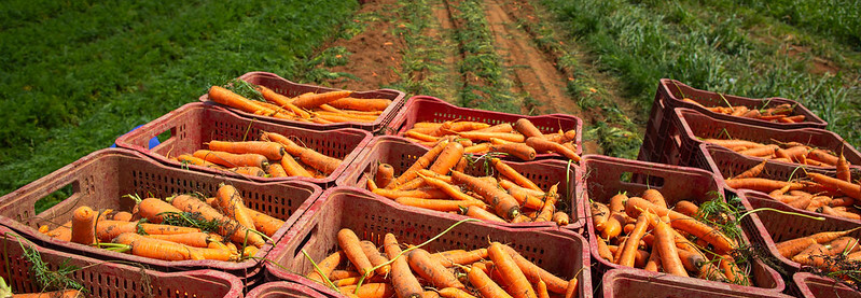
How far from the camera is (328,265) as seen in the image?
2.87m

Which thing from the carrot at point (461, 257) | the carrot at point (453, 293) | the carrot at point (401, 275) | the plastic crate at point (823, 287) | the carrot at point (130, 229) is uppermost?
the plastic crate at point (823, 287)

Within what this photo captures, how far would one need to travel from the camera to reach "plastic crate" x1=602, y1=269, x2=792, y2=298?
247 centimetres

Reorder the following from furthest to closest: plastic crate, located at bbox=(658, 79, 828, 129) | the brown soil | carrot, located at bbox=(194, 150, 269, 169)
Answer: the brown soil
plastic crate, located at bbox=(658, 79, 828, 129)
carrot, located at bbox=(194, 150, 269, 169)

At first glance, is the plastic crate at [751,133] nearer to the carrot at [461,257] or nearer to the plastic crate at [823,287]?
the plastic crate at [823,287]

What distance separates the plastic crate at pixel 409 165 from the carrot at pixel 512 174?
65mm

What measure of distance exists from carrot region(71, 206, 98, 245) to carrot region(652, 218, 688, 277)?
296 cm

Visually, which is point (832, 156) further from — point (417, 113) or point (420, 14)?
point (420, 14)

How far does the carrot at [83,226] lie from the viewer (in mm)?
2471

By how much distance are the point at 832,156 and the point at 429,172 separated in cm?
337

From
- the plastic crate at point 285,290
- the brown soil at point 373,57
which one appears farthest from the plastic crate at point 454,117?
the brown soil at point 373,57

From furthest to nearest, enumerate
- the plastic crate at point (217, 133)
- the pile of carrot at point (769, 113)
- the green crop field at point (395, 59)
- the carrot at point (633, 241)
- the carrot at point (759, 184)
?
the green crop field at point (395, 59), the pile of carrot at point (769, 113), the carrot at point (759, 184), the plastic crate at point (217, 133), the carrot at point (633, 241)

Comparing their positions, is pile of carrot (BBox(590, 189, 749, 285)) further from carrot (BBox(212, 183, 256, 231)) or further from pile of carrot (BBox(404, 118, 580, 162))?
carrot (BBox(212, 183, 256, 231))

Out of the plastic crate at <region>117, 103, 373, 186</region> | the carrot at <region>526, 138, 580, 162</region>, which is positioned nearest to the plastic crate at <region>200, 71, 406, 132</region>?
the plastic crate at <region>117, 103, 373, 186</region>

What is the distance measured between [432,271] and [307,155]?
1.51 metres
